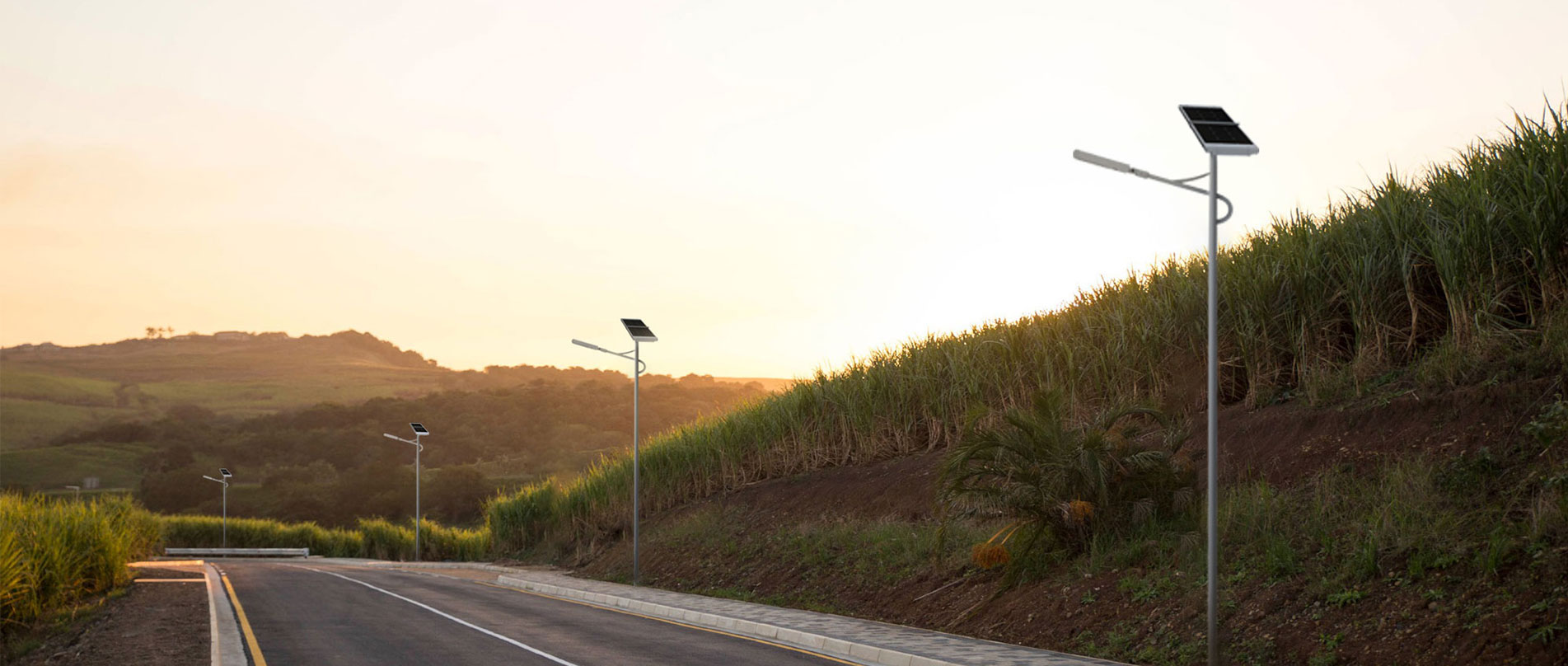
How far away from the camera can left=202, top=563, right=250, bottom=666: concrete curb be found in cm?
1409

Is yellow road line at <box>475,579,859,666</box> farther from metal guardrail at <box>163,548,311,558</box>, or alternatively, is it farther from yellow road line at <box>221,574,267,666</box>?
metal guardrail at <box>163,548,311,558</box>

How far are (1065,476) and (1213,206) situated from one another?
5289mm

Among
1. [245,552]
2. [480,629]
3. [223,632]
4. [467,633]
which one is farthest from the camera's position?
[245,552]

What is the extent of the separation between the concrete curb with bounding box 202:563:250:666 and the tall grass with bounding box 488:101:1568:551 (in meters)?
11.6

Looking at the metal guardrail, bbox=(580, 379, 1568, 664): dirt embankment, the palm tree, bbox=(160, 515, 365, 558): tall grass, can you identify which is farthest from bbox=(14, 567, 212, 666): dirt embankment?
bbox=(160, 515, 365, 558): tall grass

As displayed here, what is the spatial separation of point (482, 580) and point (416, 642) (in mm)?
18869

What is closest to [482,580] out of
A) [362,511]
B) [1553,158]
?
[1553,158]

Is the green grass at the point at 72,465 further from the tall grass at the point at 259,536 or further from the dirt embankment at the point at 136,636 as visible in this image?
the dirt embankment at the point at 136,636

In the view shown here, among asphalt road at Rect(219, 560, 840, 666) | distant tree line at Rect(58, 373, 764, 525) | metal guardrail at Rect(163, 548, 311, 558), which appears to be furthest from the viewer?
distant tree line at Rect(58, 373, 764, 525)

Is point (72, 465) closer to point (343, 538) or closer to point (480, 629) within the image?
point (343, 538)

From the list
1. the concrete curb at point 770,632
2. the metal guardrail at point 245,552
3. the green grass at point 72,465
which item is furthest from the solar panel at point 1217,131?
the green grass at point 72,465

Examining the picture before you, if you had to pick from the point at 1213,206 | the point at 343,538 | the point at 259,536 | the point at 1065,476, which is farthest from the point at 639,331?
the point at 259,536

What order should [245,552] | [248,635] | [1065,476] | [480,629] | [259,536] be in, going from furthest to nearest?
1. [259,536]
2. [245,552]
3. [480,629]
4. [248,635]
5. [1065,476]

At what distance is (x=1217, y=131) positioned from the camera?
12781mm
